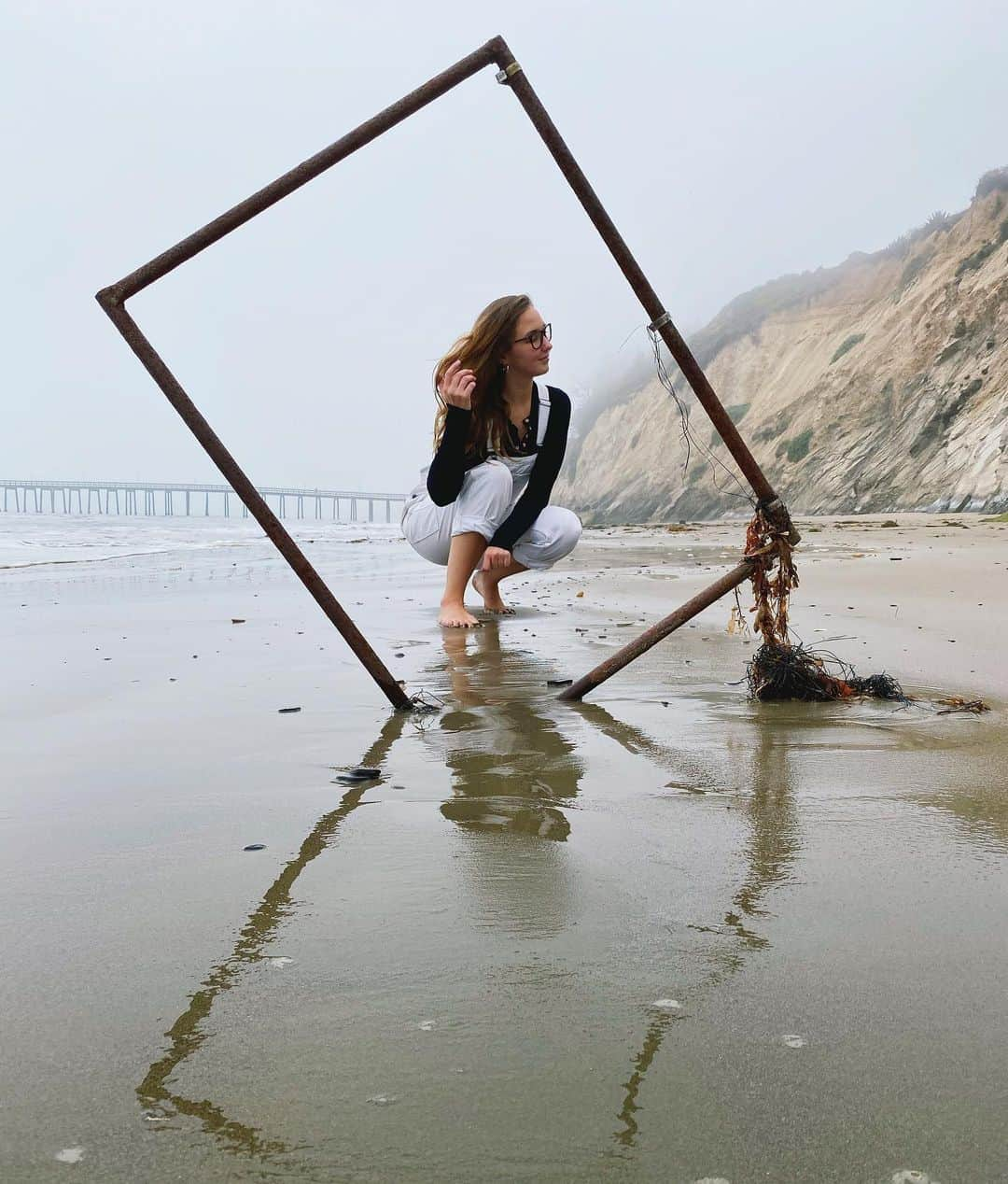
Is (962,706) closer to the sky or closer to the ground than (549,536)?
closer to the ground

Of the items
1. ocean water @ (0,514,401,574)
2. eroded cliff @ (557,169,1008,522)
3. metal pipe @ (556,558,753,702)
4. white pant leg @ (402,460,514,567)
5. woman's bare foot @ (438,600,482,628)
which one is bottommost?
ocean water @ (0,514,401,574)

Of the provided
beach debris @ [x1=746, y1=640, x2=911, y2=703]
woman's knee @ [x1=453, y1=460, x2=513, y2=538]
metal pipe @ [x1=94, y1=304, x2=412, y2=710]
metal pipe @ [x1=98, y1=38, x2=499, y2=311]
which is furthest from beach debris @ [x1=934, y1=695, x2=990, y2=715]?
woman's knee @ [x1=453, y1=460, x2=513, y2=538]

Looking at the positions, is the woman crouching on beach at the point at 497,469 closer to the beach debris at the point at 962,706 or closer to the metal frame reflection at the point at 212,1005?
the beach debris at the point at 962,706

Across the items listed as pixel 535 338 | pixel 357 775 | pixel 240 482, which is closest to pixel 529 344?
pixel 535 338

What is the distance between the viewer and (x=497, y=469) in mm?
5328

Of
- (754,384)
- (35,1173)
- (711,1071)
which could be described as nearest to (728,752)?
(711,1071)

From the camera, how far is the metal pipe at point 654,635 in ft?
10.7

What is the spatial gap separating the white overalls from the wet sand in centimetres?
197

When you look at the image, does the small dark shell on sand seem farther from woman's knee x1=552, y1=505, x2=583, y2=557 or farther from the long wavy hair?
woman's knee x1=552, y1=505, x2=583, y2=557

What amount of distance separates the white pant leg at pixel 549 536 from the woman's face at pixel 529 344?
100 cm

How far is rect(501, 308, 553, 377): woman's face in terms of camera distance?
4.67 meters

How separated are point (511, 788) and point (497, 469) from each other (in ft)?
10.4

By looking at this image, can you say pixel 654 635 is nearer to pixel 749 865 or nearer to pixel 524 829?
pixel 524 829

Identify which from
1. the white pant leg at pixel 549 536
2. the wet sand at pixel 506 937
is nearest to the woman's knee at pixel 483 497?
the white pant leg at pixel 549 536
